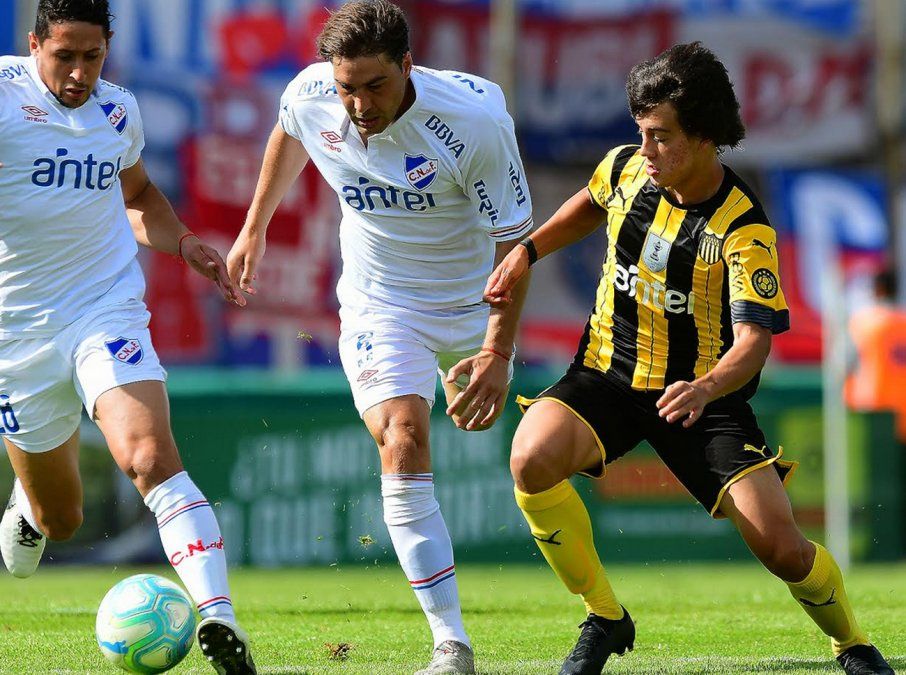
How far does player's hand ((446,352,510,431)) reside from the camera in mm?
5863

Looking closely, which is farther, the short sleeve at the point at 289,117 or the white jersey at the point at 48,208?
the short sleeve at the point at 289,117

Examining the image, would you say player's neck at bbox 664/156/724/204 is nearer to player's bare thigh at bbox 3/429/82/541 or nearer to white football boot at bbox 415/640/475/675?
white football boot at bbox 415/640/475/675

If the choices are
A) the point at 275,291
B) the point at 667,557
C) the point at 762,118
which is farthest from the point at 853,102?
the point at 667,557

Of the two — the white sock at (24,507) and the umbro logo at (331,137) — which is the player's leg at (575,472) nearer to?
the umbro logo at (331,137)

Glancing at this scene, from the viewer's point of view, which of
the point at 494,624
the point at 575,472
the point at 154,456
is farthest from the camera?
the point at 494,624

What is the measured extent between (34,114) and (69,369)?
3.27ft

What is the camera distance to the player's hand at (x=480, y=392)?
5863mm

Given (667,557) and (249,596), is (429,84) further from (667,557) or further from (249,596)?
(667,557)

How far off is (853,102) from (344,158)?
18.5 m

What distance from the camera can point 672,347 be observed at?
234 inches

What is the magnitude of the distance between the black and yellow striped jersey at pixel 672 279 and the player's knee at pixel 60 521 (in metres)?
2.46

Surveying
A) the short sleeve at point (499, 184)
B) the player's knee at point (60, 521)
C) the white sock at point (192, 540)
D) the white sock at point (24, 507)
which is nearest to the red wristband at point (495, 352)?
the short sleeve at point (499, 184)

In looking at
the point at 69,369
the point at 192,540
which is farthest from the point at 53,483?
the point at 192,540

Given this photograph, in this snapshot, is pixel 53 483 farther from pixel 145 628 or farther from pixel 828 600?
pixel 828 600
